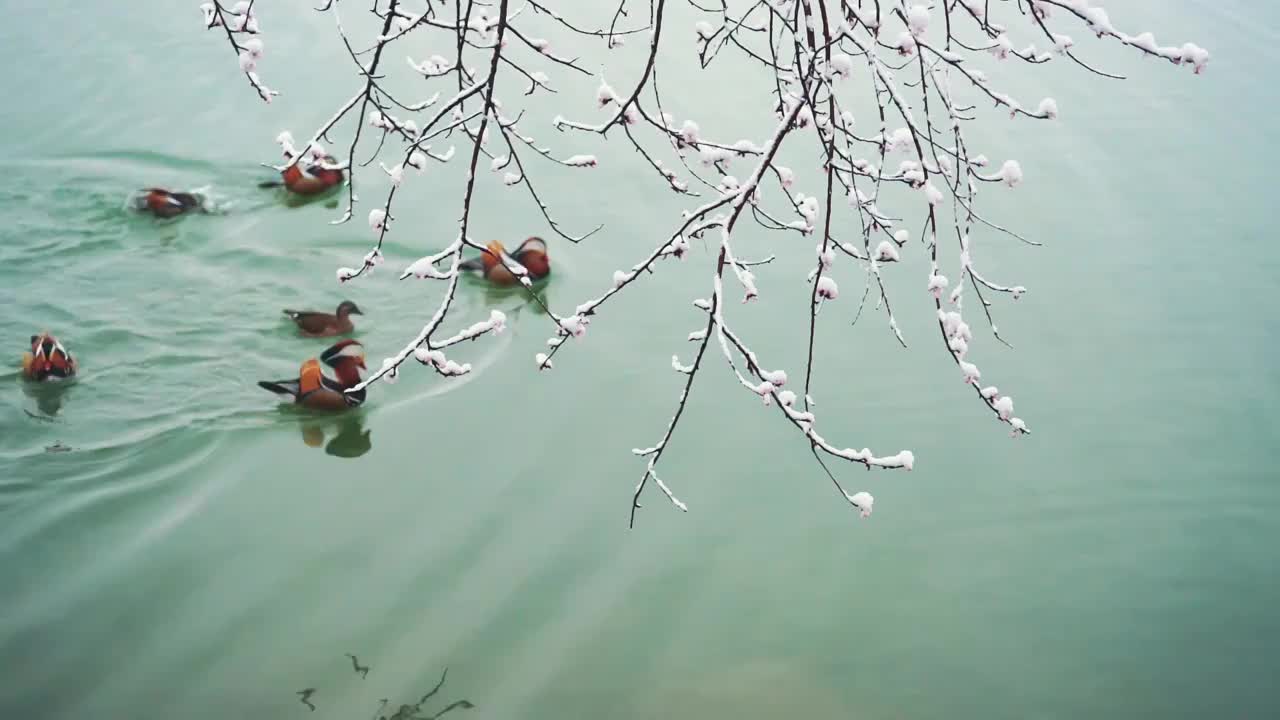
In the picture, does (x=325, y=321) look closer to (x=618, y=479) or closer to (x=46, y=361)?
(x=46, y=361)

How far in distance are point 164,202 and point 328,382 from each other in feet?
7.10

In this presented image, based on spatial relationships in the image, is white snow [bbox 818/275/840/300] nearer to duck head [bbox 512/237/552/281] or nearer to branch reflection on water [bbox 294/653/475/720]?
branch reflection on water [bbox 294/653/475/720]

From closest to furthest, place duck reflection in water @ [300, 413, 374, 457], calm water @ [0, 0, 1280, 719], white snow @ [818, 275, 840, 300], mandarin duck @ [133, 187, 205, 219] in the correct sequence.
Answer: white snow @ [818, 275, 840, 300], calm water @ [0, 0, 1280, 719], duck reflection in water @ [300, 413, 374, 457], mandarin duck @ [133, 187, 205, 219]

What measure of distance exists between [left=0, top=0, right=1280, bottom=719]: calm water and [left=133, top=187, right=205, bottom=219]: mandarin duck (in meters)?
0.11

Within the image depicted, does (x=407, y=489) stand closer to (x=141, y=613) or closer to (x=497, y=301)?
(x=141, y=613)

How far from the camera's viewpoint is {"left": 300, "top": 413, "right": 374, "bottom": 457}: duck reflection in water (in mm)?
5164

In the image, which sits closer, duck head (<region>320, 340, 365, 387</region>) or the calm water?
the calm water

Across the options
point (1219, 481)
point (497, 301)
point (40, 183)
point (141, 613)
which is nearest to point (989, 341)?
point (1219, 481)

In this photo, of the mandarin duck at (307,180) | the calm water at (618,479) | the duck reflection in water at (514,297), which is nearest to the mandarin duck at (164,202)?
the calm water at (618,479)

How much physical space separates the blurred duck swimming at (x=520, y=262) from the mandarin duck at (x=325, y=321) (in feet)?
2.57

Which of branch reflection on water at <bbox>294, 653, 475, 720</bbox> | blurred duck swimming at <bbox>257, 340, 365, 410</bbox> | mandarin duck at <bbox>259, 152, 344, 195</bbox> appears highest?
mandarin duck at <bbox>259, 152, 344, 195</bbox>

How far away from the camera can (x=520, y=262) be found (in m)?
6.33

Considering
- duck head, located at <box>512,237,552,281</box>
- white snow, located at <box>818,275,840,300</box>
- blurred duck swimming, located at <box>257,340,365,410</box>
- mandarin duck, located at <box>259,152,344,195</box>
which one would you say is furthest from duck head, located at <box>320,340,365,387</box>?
white snow, located at <box>818,275,840,300</box>

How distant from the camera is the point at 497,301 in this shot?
6.42m
